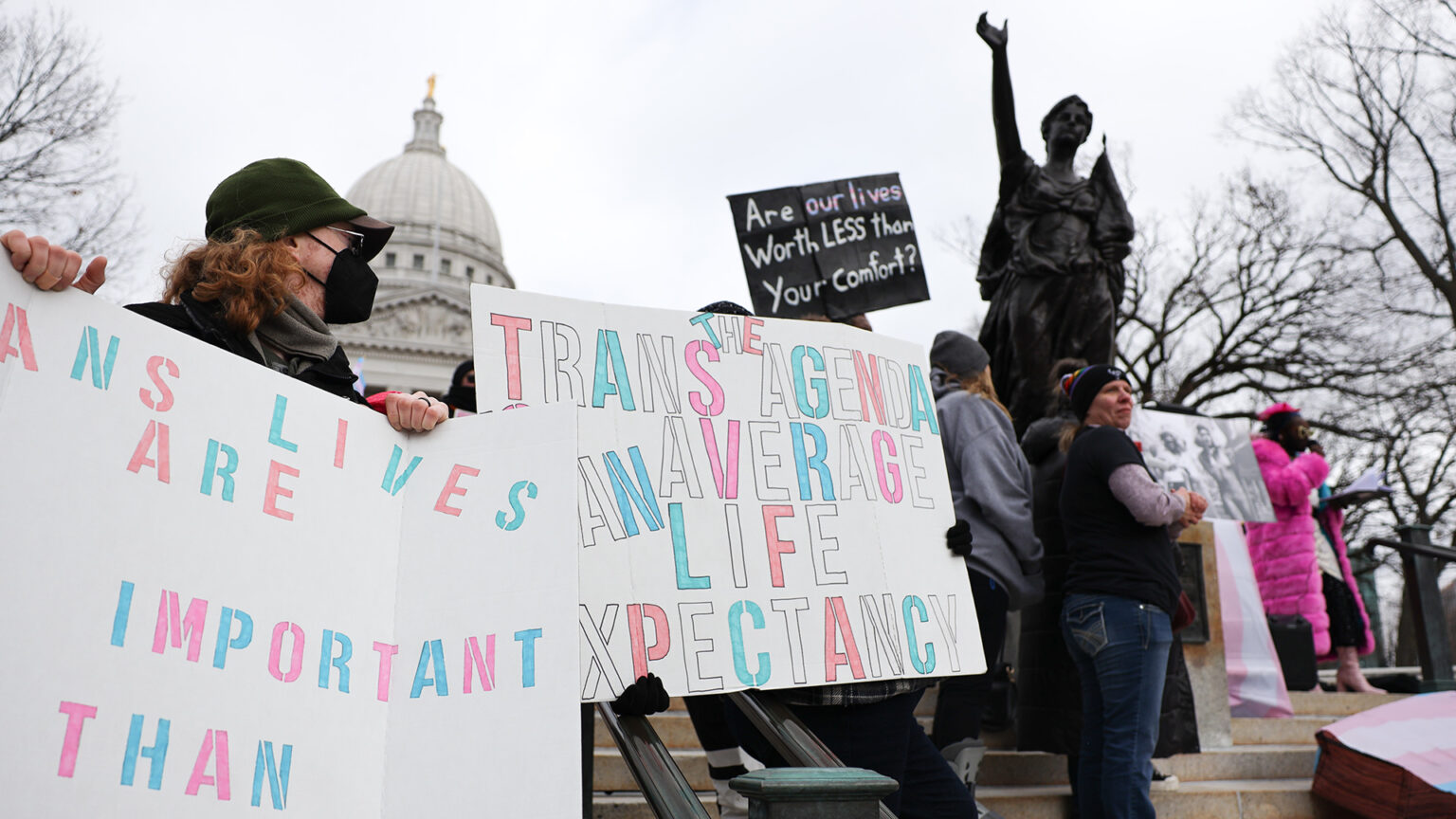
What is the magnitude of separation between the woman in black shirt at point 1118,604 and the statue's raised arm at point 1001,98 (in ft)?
9.83

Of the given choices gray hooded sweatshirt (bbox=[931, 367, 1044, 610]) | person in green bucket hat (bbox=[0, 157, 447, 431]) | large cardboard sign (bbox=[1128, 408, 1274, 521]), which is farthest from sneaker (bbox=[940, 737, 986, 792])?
person in green bucket hat (bbox=[0, 157, 447, 431])

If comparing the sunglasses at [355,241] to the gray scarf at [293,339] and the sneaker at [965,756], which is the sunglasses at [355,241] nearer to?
the gray scarf at [293,339]

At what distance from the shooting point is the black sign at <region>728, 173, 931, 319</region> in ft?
19.8

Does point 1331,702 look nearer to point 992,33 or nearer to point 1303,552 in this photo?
point 1303,552

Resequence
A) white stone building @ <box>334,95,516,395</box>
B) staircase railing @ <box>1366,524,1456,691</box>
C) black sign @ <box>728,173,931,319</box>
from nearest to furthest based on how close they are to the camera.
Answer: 1. black sign @ <box>728,173,931,319</box>
2. staircase railing @ <box>1366,524,1456,691</box>
3. white stone building @ <box>334,95,516,395</box>

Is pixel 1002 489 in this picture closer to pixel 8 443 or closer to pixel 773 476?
pixel 773 476

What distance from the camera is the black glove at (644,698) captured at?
2178 millimetres

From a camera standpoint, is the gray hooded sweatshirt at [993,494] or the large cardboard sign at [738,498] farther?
the gray hooded sweatshirt at [993,494]

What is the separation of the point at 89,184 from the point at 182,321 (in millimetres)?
15153

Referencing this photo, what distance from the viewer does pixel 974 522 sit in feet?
13.0

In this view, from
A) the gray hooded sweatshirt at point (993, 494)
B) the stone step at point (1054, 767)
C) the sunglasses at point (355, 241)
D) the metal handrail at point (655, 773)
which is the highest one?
the sunglasses at point (355, 241)

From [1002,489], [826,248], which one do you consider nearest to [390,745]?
[1002,489]

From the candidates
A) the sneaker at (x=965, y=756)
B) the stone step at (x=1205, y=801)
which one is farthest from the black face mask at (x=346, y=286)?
the sneaker at (x=965, y=756)

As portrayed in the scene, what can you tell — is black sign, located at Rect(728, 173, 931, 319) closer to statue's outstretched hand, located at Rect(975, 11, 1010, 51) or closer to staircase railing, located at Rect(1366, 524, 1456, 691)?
statue's outstretched hand, located at Rect(975, 11, 1010, 51)
